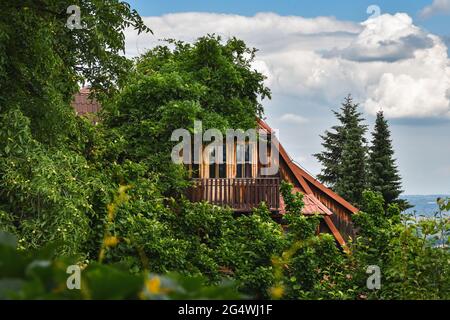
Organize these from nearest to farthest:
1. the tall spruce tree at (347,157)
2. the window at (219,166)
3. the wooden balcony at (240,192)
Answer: the wooden balcony at (240,192) → the window at (219,166) → the tall spruce tree at (347,157)

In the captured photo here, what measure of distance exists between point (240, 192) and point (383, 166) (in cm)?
2800

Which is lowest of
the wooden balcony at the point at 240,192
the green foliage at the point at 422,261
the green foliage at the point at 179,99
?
the green foliage at the point at 422,261

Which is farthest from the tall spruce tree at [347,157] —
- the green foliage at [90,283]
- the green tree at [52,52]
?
the green foliage at [90,283]

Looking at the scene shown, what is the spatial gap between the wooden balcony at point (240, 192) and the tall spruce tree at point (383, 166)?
25.7 metres

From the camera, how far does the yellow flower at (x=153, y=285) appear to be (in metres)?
1.77

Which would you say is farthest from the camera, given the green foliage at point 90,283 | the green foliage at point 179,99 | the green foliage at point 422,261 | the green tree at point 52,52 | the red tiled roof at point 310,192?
the red tiled roof at point 310,192

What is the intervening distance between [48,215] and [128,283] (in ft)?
34.9

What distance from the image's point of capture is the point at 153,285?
1769 millimetres

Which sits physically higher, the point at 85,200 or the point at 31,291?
→ the point at 85,200

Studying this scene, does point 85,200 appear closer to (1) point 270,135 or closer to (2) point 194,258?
(2) point 194,258

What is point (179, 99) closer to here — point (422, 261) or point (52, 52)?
point (52, 52)

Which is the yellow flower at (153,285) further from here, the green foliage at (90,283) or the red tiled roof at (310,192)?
the red tiled roof at (310,192)

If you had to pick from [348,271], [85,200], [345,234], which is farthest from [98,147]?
[345,234]

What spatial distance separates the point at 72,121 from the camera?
13.8 m
